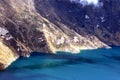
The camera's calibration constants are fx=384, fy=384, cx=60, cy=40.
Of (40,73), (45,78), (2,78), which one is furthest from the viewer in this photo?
(40,73)

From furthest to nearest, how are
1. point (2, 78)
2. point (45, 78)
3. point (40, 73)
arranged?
point (40, 73) → point (45, 78) → point (2, 78)

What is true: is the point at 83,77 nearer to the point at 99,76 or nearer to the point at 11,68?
the point at 99,76

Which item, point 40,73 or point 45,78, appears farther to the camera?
point 40,73

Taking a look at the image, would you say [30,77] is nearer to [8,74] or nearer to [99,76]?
[8,74]

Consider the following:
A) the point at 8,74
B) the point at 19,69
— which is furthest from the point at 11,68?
the point at 8,74

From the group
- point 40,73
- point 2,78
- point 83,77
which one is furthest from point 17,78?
point 83,77

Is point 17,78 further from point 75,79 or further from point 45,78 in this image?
point 75,79

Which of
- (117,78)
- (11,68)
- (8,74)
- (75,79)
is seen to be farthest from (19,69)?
(117,78)
